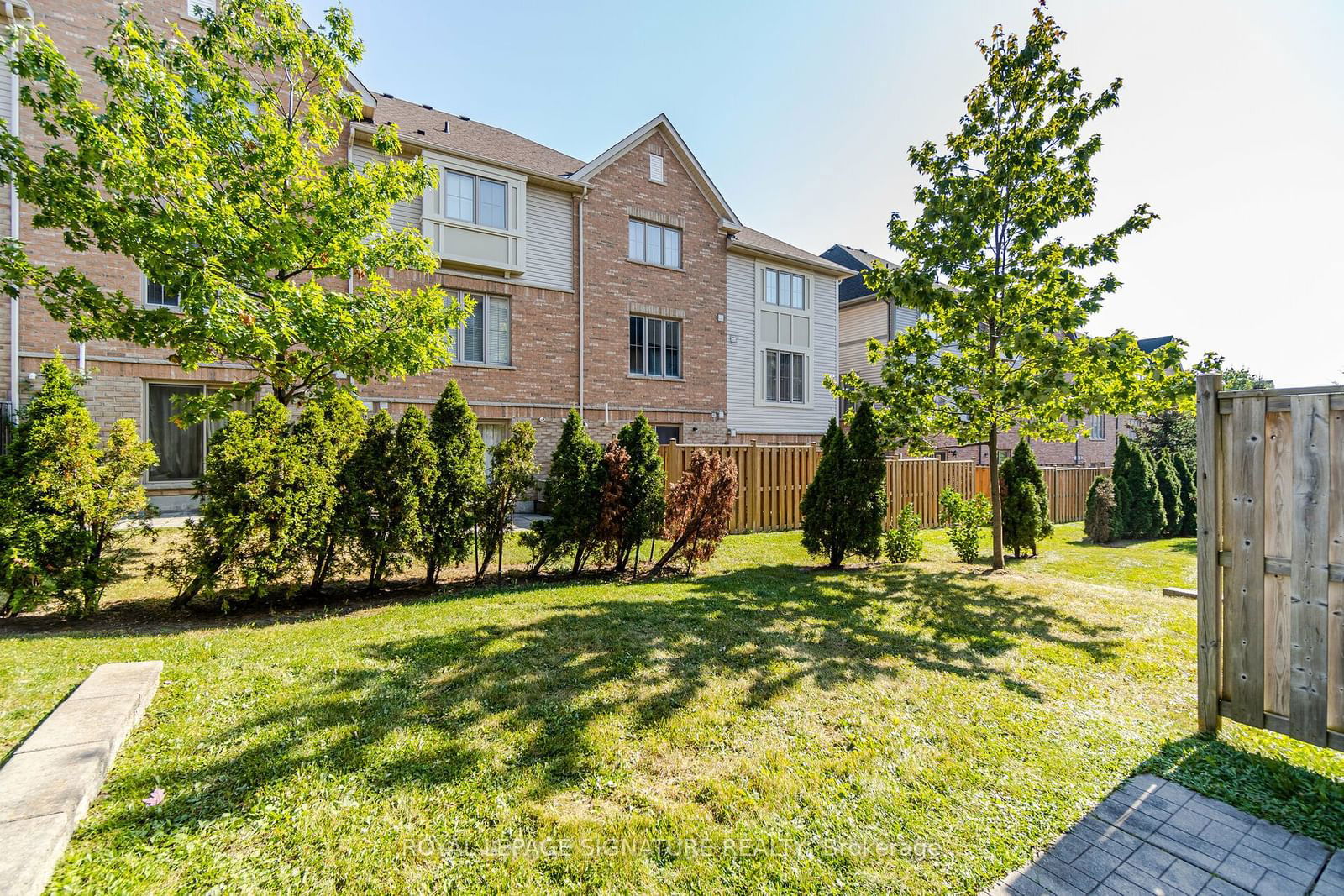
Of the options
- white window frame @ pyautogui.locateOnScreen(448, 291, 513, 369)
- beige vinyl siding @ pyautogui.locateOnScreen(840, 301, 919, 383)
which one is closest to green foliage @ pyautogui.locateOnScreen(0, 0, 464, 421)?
white window frame @ pyautogui.locateOnScreen(448, 291, 513, 369)

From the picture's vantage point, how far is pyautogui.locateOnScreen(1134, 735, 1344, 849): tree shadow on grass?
2.62 meters

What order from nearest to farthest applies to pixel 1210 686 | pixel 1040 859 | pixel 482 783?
pixel 1040 859 < pixel 482 783 < pixel 1210 686

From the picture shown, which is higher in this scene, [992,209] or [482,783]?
[992,209]

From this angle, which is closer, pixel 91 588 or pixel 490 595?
pixel 91 588

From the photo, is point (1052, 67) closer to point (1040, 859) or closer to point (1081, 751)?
point (1081, 751)

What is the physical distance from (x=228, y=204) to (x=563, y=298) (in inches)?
392

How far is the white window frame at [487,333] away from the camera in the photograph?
14297mm

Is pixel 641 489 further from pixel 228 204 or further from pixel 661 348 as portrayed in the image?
pixel 661 348

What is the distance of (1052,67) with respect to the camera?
757 centimetres

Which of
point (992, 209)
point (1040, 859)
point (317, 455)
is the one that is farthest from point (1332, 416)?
point (317, 455)

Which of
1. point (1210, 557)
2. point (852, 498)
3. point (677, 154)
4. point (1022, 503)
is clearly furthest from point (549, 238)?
point (1210, 557)

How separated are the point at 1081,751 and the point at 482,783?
3271 millimetres

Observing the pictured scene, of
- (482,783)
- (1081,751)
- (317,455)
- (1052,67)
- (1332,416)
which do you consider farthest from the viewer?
(1052,67)

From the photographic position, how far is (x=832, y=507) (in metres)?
8.42
